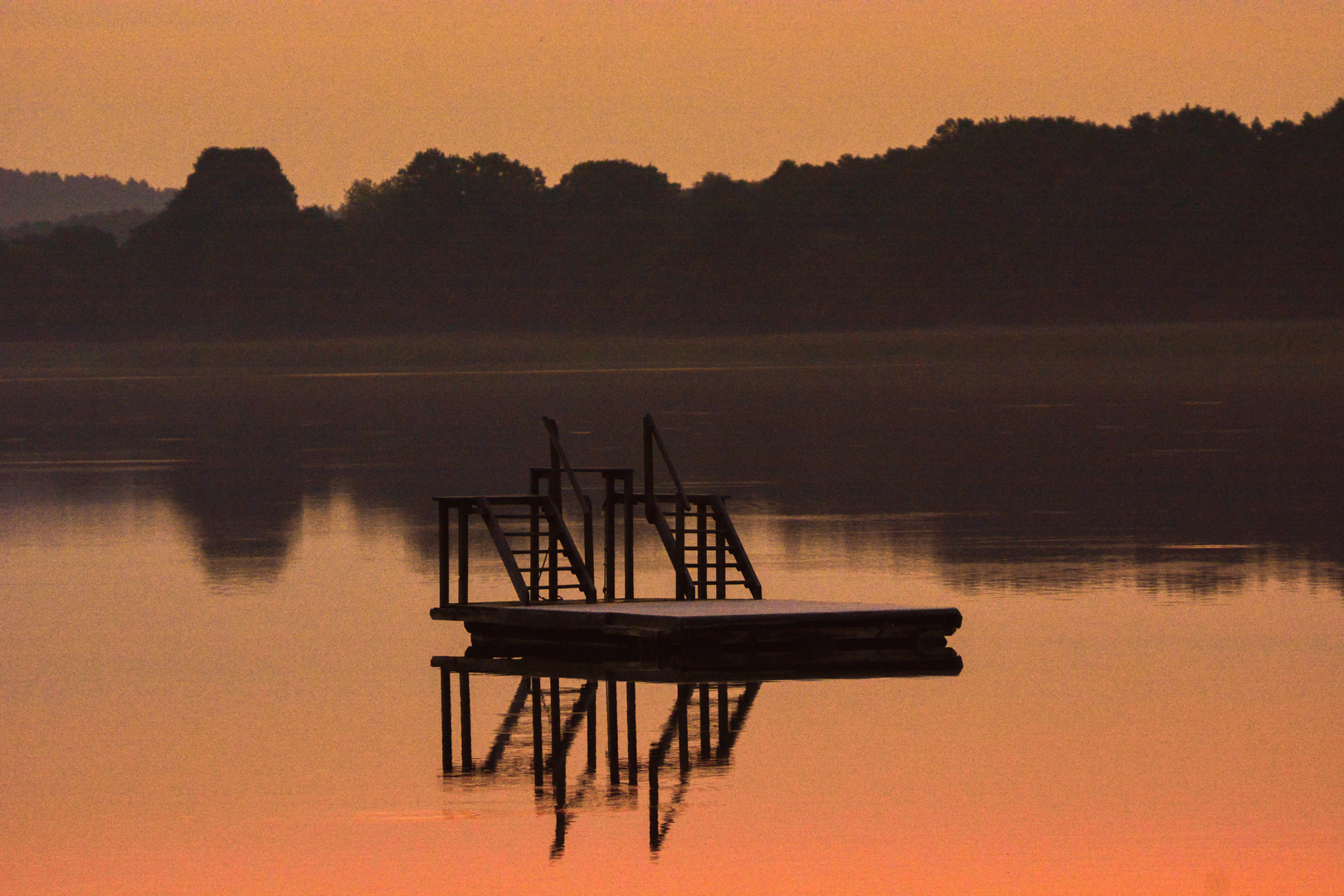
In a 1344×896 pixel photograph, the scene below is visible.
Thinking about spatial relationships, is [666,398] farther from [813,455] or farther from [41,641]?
[41,641]

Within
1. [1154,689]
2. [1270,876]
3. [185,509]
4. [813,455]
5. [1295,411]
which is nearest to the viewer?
[1270,876]

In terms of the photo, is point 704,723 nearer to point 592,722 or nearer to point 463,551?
point 592,722

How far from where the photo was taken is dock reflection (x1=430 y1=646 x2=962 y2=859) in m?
16.3

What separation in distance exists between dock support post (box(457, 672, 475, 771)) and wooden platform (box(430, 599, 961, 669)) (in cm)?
97

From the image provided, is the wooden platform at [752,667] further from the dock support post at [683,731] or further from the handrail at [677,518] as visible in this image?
the handrail at [677,518]

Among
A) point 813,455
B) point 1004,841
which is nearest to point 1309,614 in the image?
point 1004,841

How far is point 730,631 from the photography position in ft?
69.0

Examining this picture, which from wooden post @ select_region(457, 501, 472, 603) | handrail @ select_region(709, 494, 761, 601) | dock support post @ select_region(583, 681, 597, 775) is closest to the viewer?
dock support post @ select_region(583, 681, 597, 775)

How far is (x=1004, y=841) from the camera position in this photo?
14656mm

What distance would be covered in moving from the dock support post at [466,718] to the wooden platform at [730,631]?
3.17ft

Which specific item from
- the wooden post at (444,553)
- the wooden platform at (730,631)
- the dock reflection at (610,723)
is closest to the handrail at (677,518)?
the wooden platform at (730,631)

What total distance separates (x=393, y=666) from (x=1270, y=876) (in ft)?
33.0

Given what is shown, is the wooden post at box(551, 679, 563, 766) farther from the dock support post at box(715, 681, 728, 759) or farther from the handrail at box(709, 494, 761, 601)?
the handrail at box(709, 494, 761, 601)

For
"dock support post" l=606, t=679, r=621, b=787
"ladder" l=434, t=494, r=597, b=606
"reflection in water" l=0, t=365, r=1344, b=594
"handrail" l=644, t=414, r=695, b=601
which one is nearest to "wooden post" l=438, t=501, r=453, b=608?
"ladder" l=434, t=494, r=597, b=606
